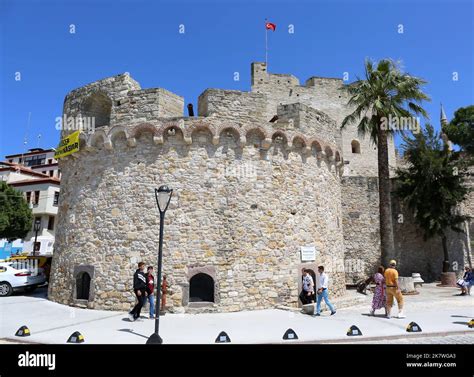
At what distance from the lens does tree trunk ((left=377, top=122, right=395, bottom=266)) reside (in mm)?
15734

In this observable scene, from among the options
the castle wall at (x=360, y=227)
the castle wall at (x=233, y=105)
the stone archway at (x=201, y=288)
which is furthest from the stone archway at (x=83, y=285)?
the castle wall at (x=360, y=227)

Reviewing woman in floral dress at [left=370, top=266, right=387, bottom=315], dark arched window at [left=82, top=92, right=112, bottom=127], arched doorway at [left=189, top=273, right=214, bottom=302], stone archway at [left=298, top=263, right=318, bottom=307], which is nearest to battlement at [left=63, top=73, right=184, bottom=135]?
dark arched window at [left=82, top=92, right=112, bottom=127]

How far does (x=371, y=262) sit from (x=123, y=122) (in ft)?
50.0

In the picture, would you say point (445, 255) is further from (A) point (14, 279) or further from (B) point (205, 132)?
(A) point (14, 279)

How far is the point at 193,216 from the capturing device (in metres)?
11.7

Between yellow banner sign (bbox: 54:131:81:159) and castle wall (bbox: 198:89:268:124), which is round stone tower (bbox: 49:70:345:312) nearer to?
castle wall (bbox: 198:89:268:124)

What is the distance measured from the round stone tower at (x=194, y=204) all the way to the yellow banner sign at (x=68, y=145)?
0.27m

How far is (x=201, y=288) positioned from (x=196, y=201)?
2.74 m

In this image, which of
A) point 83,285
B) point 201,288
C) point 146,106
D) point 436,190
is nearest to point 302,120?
point 146,106

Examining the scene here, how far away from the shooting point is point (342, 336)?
797 centimetres

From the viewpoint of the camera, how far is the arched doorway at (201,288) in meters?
11.5

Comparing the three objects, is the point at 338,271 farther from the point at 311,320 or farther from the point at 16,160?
the point at 16,160

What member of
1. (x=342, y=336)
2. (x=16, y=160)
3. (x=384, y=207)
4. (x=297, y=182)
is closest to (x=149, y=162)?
(x=297, y=182)

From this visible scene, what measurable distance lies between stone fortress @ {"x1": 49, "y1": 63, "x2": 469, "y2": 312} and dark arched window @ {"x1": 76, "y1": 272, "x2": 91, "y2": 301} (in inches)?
1.5
